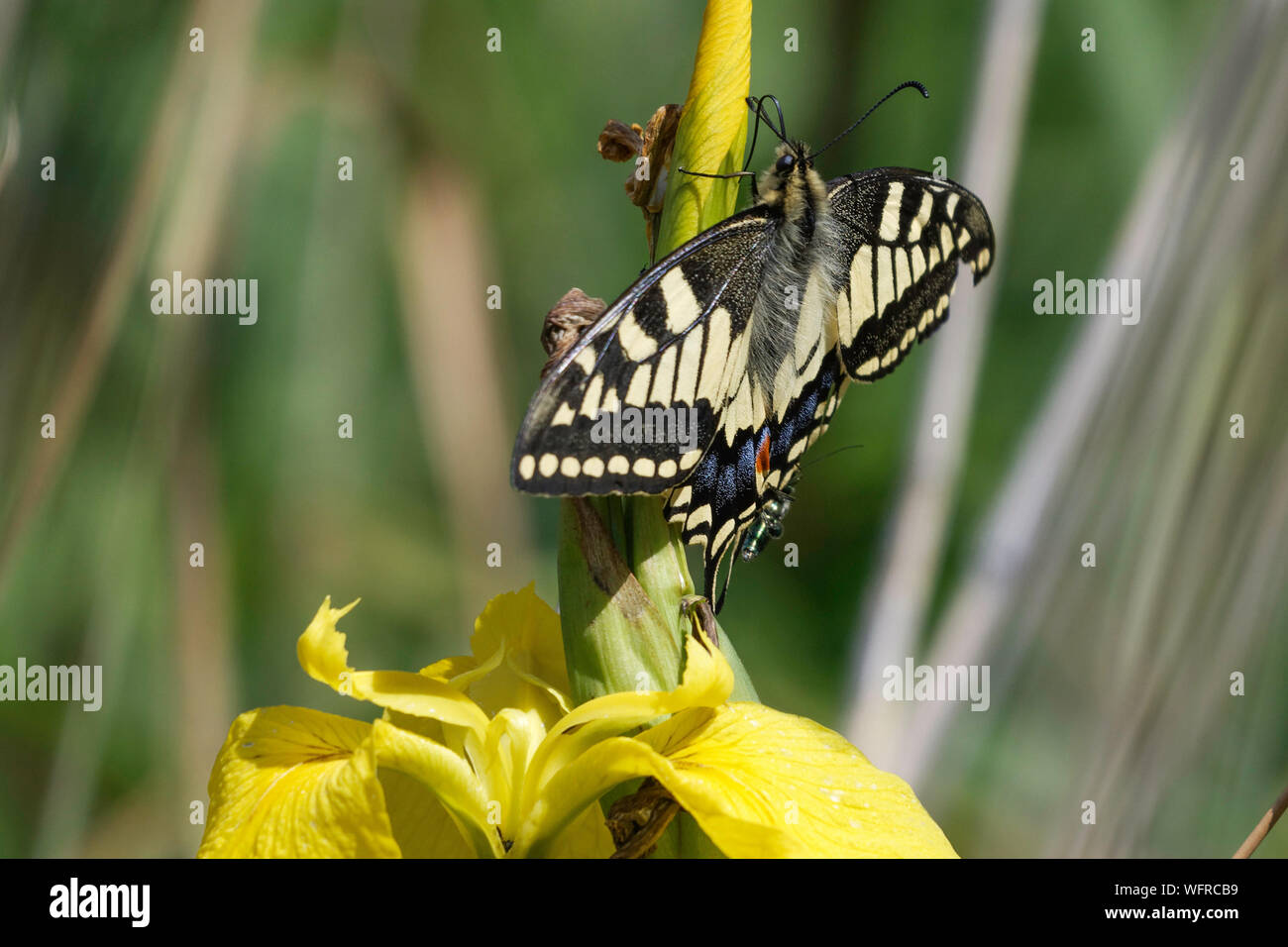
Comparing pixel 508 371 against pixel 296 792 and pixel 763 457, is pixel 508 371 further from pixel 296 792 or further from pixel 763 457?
pixel 296 792

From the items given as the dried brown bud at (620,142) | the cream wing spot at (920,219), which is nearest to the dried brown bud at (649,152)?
the dried brown bud at (620,142)

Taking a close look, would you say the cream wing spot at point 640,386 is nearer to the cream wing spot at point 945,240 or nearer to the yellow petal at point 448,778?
the yellow petal at point 448,778

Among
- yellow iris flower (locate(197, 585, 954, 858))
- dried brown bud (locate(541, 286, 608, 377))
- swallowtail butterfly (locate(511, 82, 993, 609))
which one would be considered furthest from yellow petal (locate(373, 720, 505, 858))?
dried brown bud (locate(541, 286, 608, 377))

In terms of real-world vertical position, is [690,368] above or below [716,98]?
below

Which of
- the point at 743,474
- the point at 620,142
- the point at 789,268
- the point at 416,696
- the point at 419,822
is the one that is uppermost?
the point at 620,142

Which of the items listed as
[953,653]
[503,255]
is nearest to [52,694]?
[503,255]

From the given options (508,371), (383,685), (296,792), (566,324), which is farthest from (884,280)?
(508,371)
